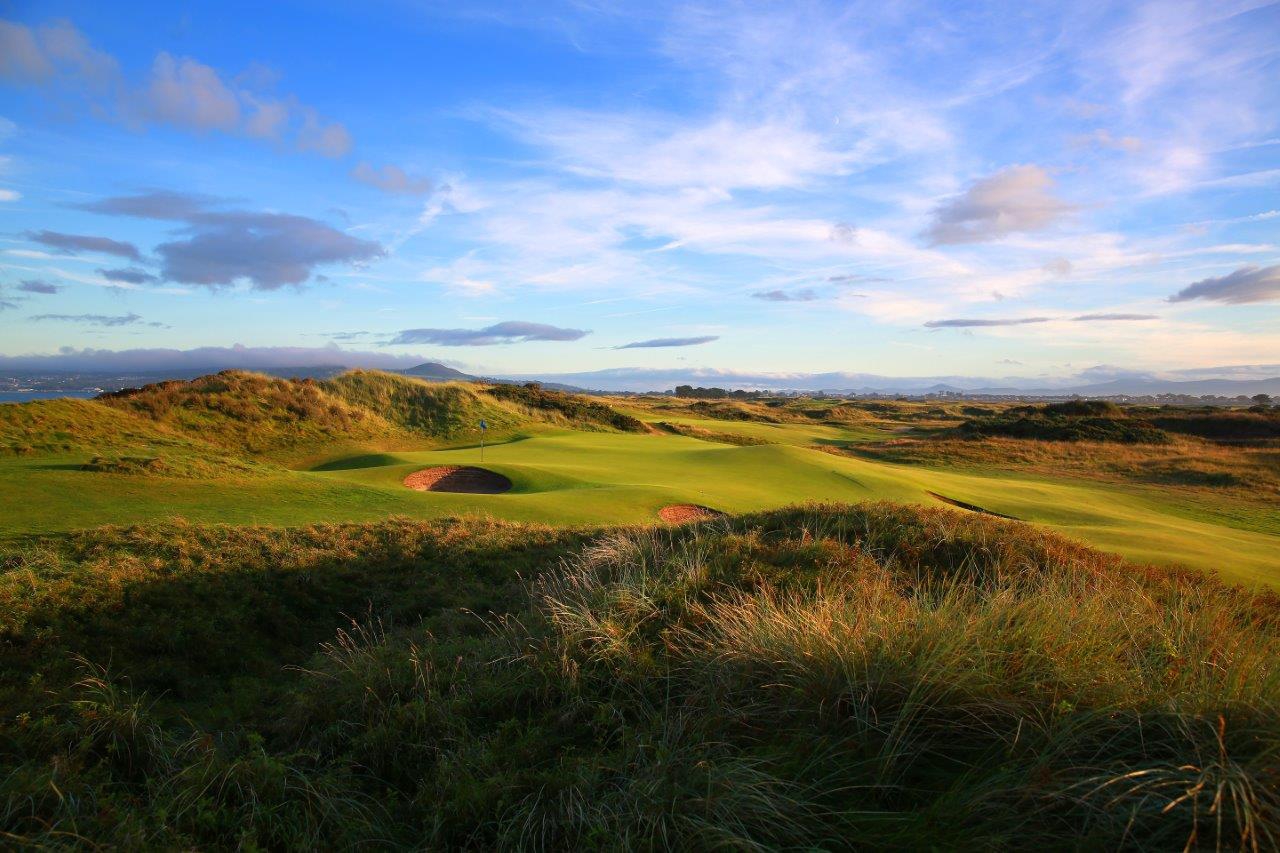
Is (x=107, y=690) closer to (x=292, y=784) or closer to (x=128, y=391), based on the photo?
(x=292, y=784)

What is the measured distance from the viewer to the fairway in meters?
13.0

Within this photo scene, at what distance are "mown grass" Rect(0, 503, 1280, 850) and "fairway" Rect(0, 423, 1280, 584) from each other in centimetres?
610

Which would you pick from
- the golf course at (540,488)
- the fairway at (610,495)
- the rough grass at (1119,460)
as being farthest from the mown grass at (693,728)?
the rough grass at (1119,460)

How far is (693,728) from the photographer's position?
430cm

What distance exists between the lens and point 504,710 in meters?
4.97

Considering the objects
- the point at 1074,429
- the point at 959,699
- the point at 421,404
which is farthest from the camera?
the point at 1074,429

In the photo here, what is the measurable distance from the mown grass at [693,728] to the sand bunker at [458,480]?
47.8 ft

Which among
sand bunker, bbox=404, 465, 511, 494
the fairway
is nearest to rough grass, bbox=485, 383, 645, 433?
the fairway

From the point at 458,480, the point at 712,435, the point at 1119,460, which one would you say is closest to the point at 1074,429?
the point at 1119,460

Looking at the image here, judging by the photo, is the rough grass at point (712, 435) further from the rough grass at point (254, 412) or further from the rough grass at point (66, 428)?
the rough grass at point (66, 428)

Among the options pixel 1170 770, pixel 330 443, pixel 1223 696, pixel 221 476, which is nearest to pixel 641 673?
pixel 1170 770

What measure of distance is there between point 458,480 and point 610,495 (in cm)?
675

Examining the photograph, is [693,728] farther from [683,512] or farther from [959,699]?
[683,512]

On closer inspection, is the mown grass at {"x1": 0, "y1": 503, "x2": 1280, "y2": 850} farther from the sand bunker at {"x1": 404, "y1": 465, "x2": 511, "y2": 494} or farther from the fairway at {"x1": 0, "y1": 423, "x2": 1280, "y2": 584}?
the sand bunker at {"x1": 404, "y1": 465, "x2": 511, "y2": 494}
